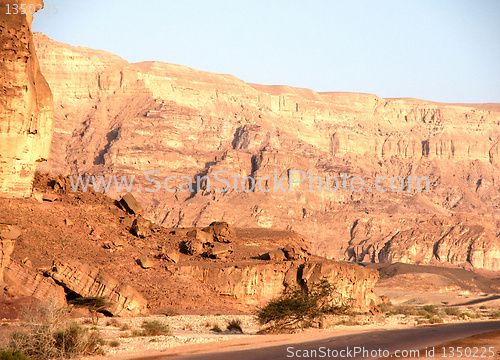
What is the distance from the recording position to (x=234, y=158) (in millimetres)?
151500

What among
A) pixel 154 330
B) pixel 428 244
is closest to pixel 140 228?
pixel 154 330

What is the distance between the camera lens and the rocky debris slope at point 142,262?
35.9m

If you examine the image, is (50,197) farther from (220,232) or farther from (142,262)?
(220,232)

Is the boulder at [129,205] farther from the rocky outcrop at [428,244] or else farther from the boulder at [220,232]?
the rocky outcrop at [428,244]

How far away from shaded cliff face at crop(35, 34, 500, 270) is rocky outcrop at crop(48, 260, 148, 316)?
8933cm

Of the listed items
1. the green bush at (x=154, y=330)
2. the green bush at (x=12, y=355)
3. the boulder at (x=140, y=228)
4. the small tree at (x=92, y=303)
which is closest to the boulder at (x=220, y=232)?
the boulder at (x=140, y=228)

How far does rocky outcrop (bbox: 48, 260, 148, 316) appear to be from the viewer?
34.0 m

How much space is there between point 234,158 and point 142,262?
110141 millimetres

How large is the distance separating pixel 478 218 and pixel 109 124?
87412 millimetres

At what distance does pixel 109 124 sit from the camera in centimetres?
16350

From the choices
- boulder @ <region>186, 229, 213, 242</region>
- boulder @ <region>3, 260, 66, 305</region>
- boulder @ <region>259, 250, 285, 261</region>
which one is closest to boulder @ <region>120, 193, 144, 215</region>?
boulder @ <region>186, 229, 213, 242</region>

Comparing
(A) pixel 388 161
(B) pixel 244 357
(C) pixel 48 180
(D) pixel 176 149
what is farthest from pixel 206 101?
(B) pixel 244 357

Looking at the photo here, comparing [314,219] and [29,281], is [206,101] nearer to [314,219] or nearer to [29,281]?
[314,219]

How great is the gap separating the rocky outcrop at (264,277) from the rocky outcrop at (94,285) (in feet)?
25.7
